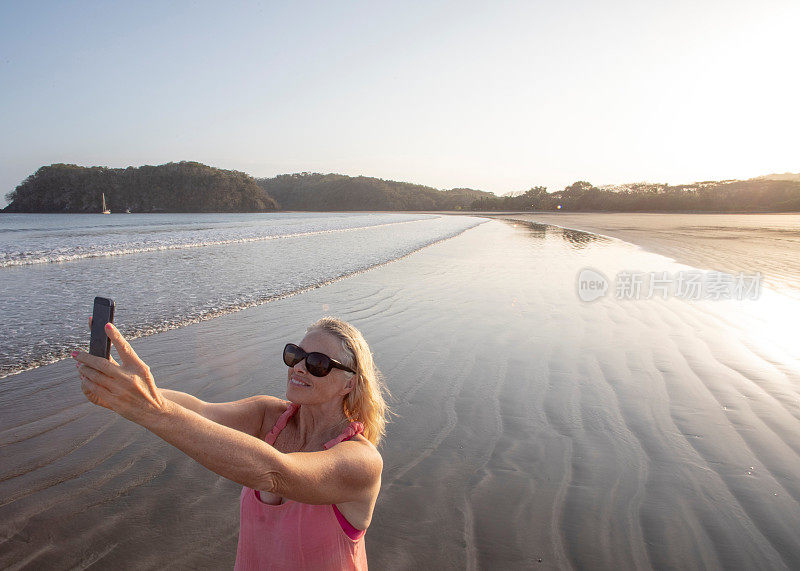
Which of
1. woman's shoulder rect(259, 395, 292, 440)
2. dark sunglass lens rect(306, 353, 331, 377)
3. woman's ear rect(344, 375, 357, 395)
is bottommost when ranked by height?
woman's shoulder rect(259, 395, 292, 440)

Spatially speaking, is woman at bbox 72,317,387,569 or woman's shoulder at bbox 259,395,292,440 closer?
woman at bbox 72,317,387,569

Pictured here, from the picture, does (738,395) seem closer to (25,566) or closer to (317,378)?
(317,378)

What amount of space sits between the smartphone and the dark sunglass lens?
682mm

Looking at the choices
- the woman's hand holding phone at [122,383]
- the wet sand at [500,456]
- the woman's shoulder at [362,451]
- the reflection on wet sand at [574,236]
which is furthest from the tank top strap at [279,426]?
the reflection on wet sand at [574,236]

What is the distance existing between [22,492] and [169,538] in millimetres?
1155

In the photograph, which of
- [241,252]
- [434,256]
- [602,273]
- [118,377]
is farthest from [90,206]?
[118,377]

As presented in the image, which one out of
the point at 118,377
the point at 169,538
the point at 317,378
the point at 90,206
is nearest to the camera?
the point at 118,377

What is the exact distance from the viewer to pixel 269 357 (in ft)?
20.3

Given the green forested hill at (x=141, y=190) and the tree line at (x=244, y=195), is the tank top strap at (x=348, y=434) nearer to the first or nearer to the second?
the tree line at (x=244, y=195)

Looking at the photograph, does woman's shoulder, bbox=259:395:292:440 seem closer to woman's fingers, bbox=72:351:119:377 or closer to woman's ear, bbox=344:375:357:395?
woman's ear, bbox=344:375:357:395

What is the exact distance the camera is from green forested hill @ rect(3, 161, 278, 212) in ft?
321

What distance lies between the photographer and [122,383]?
3.84ft

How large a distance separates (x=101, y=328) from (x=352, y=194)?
156 m

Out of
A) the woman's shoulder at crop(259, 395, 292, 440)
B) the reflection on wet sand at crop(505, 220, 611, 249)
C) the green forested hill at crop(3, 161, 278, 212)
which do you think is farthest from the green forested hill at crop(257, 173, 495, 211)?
the woman's shoulder at crop(259, 395, 292, 440)
